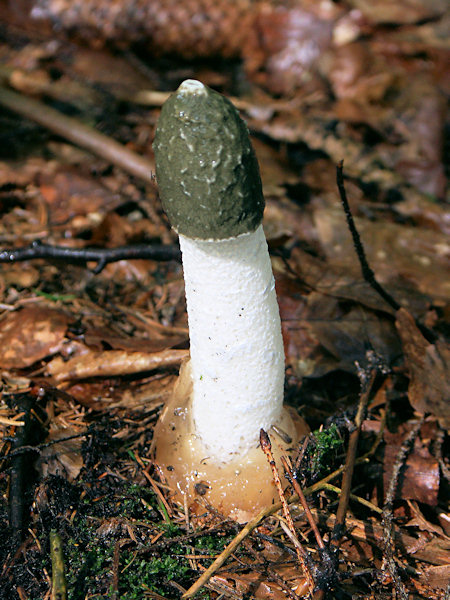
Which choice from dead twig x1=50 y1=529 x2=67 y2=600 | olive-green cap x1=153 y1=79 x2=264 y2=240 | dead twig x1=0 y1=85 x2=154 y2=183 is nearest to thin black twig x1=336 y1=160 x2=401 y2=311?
olive-green cap x1=153 y1=79 x2=264 y2=240

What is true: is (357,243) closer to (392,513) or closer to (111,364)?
(392,513)

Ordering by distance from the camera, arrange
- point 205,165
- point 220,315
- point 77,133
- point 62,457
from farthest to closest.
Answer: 1. point 77,133
2. point 62,457
3. point 220,315
4. point 205,165

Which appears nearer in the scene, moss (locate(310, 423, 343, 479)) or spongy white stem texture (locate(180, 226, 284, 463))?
spongy white stem texture (locate(180, 226, 284, 463))

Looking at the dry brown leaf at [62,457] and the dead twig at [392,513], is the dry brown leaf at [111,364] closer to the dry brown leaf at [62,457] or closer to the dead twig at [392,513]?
the dry brown leaf at [62,457]

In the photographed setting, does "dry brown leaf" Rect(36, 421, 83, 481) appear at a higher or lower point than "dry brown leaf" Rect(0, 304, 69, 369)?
lower

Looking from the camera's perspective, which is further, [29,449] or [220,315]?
[29,449]

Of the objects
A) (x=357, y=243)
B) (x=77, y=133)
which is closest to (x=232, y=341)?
(x=357, y=243)

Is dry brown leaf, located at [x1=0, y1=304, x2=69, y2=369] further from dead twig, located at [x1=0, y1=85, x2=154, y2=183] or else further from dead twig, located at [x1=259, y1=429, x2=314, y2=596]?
dead twig, located at [x1=0, y1=85, x2=154, y2=183]
